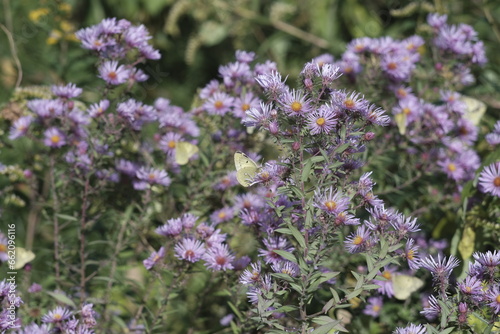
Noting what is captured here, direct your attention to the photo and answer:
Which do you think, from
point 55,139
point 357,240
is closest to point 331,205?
point 357,240

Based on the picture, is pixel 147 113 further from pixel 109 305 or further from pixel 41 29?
pixel 41 29

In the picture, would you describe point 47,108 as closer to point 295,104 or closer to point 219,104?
point 219,104

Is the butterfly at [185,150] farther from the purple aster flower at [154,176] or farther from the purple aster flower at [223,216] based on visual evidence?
the purple aster flower at [223,216]

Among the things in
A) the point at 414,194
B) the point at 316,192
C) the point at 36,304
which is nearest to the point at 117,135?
the point at 36,304

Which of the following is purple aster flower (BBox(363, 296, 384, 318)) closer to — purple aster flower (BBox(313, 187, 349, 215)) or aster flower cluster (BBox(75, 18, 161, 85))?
purple aster flower (BBox(313, 187, 349, 215))

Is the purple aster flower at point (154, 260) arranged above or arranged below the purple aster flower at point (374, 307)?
above

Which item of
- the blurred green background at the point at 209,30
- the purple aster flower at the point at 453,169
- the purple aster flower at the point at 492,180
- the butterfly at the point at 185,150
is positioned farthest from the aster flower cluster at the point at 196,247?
the blurred green background at the point at 209,30
